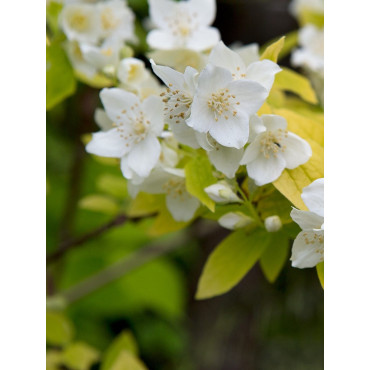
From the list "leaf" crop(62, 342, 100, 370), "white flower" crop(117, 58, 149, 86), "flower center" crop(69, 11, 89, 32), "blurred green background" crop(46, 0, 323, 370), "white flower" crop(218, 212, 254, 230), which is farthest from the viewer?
"blurred green background" crop(46, 0, 323, 370)

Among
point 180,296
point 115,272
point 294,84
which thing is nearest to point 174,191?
point 294,84

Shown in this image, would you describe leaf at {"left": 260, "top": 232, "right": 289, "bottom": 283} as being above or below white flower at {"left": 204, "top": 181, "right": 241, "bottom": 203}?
below

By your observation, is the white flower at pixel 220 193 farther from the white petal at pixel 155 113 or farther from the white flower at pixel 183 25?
the white flower at pixel 183 25

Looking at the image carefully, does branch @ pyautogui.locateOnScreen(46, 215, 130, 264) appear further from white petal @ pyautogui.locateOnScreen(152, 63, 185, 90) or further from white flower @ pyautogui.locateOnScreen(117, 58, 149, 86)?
white petal @ pyautogui.locateOnScreen(152, 63, 185, 90)

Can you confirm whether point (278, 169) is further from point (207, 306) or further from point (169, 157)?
point (207, 306)

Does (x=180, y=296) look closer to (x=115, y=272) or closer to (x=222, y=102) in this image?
(x=115, y=272)

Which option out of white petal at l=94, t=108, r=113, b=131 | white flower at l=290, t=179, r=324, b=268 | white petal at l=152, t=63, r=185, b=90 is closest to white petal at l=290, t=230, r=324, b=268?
white flower at l=290, t=179, r=324, b=268

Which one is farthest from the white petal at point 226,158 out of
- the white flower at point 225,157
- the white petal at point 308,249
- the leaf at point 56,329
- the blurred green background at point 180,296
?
the blurred green background at point 180,296
